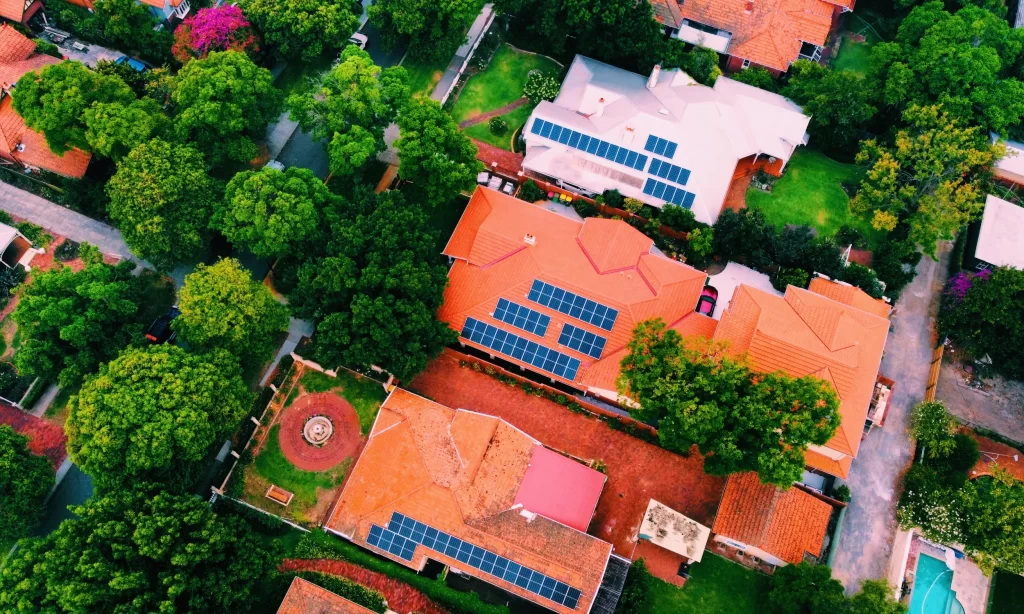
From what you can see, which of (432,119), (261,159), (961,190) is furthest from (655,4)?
(261,159)

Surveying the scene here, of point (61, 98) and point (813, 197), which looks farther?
point (813, 197)

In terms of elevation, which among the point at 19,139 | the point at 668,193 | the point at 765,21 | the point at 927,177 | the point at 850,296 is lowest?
the point at 19,139

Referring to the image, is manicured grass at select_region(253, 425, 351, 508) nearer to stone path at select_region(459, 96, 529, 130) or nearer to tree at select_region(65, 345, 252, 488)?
tree at select_region(65, 345, 252, 488)

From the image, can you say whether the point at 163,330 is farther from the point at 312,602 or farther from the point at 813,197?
the point at 813,197

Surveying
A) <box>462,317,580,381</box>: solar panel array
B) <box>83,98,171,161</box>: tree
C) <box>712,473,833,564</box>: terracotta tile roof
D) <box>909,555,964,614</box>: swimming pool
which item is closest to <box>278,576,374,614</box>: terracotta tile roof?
<box>462,317,580,381</box>: solar panel array

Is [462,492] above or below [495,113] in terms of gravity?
below

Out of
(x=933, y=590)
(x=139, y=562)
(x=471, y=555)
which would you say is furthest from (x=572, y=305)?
(x=139, y=562)

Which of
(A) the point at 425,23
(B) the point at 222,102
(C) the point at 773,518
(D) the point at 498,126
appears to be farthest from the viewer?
(D) the point at 498,126

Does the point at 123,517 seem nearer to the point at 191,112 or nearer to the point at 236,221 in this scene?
the point at 236,221
